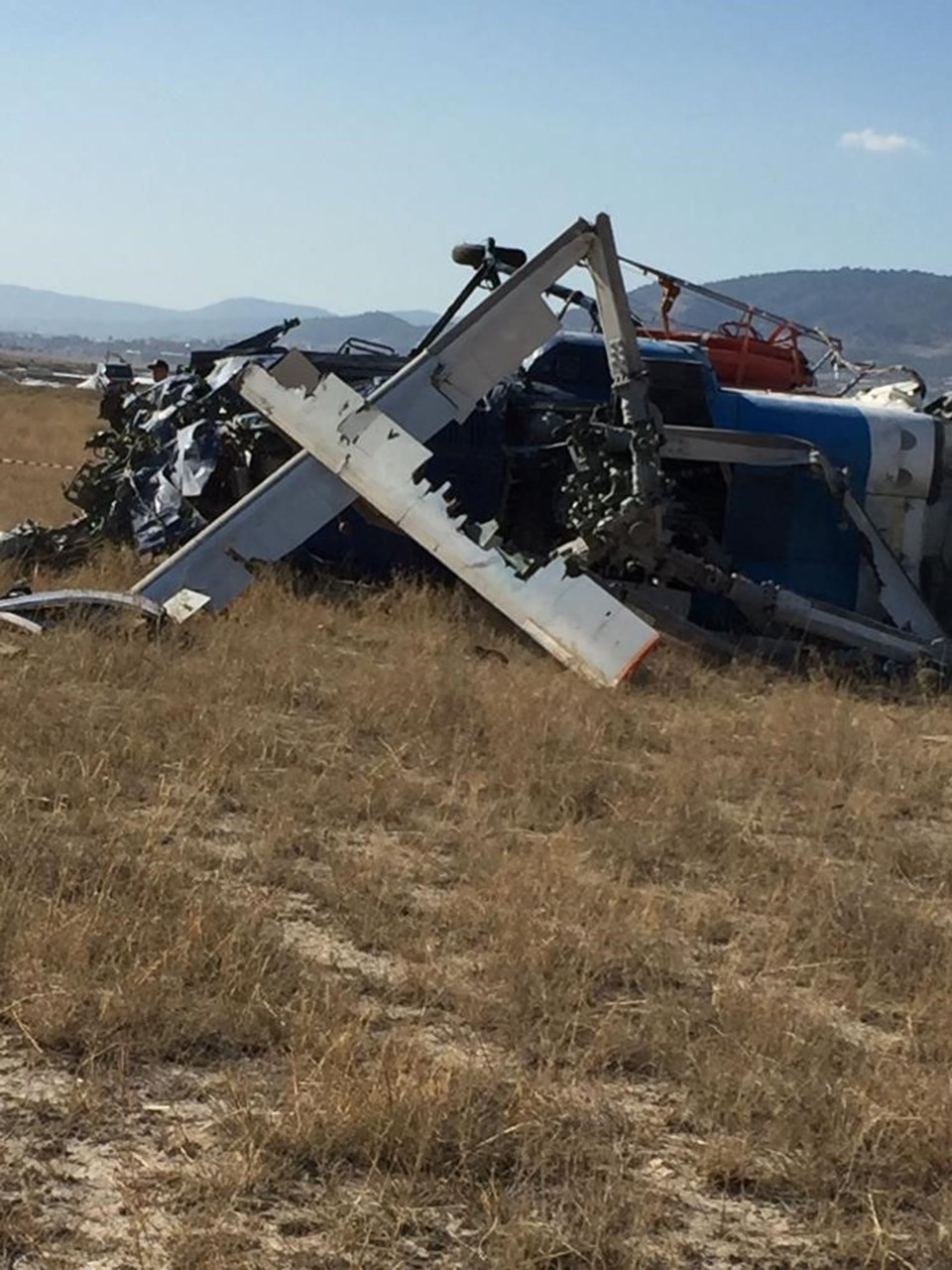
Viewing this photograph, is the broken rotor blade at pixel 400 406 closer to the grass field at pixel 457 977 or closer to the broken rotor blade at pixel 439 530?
the broken rotor blade at pixel 439 530

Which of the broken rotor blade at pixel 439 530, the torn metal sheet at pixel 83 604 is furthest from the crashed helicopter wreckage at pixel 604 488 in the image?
the torn metal sheet at pixel 83 604

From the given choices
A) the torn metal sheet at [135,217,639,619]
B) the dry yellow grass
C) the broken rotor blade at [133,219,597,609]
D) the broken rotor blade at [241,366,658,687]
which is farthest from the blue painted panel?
the dry yellow grass

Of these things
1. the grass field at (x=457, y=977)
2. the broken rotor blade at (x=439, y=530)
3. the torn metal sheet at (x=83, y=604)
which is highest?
the broken rotor blade at (x=439, y=530)

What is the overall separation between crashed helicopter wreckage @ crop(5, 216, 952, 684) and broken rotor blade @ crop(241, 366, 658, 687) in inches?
0.5

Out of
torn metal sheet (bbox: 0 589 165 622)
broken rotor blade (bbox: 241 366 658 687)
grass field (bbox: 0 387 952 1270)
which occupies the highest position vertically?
broken rotor blade (bbox: 241 366 658 687)

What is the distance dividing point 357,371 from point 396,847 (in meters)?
7.45

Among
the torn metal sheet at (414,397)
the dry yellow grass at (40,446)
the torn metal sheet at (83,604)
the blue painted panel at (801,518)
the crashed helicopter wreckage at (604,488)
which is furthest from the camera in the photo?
the dry yellow grass at (40,446)

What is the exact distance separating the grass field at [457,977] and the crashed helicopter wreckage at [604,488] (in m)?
1.39

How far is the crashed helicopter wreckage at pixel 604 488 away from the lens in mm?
10391

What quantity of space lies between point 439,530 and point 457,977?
5516mm

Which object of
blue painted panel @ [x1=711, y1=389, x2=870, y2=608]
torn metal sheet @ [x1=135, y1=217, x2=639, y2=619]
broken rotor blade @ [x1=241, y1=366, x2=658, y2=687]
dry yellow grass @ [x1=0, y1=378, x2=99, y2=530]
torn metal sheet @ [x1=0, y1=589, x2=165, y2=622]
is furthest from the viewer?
dry yellow grass @ [x1=0, y1=378, x2=99, y2=530]

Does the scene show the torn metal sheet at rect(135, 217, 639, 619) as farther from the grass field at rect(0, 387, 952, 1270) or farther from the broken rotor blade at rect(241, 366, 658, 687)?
the grass field at rect(0, 387, 952, 1270)

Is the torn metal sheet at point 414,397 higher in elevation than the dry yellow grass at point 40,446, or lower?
higher

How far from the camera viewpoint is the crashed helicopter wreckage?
1039cm
